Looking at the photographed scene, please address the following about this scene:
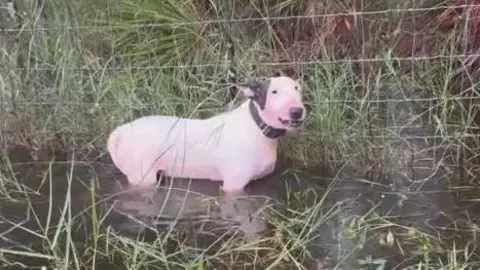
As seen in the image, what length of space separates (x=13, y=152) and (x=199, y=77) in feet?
1.73

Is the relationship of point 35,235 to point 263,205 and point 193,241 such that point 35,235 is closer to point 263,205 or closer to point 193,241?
point 193,241

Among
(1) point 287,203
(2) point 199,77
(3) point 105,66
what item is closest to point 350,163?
(1) point 287,203

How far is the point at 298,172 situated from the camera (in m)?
2.20

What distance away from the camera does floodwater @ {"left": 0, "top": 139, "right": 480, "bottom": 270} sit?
69.6 inches

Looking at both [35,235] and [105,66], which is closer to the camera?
[35,235]

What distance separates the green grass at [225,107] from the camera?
1793mm

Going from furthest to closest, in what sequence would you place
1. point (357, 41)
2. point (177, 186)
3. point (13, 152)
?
point (357, 41), point (13, 152), point (177, 186)

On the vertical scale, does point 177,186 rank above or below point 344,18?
below

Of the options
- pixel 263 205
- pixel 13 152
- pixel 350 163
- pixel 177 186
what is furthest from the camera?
pixel 13 152

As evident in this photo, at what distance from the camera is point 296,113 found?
6.43 ft

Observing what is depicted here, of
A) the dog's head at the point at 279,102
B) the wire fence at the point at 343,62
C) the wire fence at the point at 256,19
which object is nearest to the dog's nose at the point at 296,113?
the dog's head at the point at 279,102

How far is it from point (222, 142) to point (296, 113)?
187mm

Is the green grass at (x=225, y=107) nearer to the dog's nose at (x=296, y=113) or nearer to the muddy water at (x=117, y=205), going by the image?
the muddy water at (x=117, y=205)

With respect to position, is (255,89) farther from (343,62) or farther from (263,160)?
(343,62)
